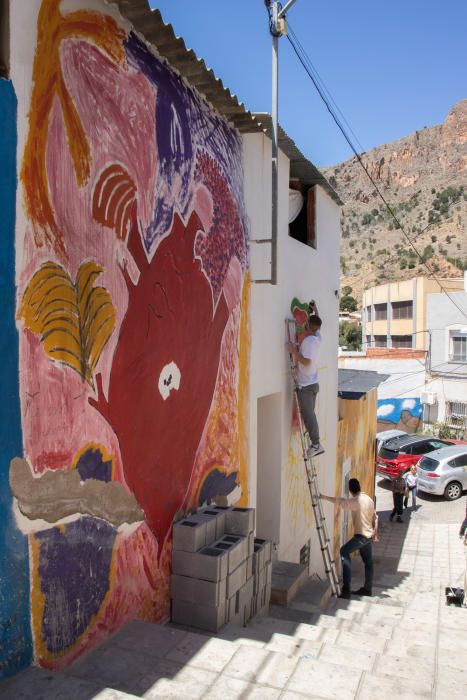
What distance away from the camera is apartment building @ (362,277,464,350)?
3578 centimetres

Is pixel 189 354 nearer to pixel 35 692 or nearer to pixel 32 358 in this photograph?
pixel 32 358

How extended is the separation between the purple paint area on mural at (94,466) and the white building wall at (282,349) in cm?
299

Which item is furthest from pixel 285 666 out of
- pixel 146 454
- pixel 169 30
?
pixel 169 30

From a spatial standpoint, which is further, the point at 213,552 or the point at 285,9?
the point at 285,9

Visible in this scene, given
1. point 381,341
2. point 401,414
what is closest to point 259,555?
point 401,414

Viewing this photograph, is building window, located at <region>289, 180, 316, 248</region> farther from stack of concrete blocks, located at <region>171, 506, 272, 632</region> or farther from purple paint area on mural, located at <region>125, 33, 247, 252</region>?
stack of concrete blocks, located at <region>171, 506, 272, 632</region>

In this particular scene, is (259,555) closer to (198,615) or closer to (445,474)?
(198,615)

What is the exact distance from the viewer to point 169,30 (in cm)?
437

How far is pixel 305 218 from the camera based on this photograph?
372 inches

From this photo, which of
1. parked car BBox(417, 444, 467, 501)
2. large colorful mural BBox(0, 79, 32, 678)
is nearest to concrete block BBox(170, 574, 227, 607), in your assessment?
large colorful mural BBox(0, 79, 32, 678)

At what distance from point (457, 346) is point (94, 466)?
2909cm

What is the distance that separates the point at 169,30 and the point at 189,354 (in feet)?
8.68

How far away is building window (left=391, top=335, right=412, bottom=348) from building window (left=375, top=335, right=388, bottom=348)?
1114 mm

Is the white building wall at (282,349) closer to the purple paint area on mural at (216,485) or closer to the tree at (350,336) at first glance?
the purple paint area on mural at (216,485)
